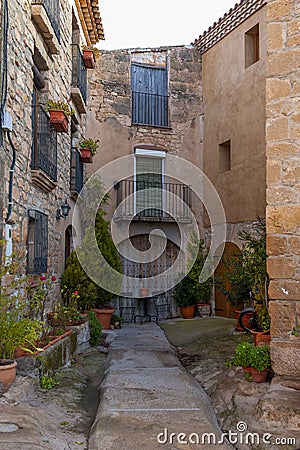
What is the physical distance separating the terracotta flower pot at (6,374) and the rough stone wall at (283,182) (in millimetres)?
2484

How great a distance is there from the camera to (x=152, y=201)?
490 inches

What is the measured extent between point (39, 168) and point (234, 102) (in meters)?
6.38

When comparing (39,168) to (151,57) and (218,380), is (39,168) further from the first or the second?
(151,57)

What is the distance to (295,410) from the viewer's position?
401 centimetres

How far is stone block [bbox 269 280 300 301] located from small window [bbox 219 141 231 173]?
7.54 m

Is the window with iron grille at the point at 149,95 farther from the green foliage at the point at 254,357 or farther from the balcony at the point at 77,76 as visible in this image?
the green foliage at the point at 254,357

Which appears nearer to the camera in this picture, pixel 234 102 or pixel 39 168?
pixel 39 168

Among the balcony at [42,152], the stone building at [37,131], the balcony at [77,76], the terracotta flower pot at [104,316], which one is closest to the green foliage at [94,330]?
the stone building at [37,131]

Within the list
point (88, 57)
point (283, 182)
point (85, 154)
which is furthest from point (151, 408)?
point (88, 57)

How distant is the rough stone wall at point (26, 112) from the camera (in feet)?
18.3

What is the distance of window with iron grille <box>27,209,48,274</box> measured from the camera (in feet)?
21.7

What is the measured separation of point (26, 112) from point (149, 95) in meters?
7.20

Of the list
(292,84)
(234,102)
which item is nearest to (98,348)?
(292,84)

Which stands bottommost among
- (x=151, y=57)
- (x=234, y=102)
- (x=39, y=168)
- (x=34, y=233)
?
(x=34, y=233)
